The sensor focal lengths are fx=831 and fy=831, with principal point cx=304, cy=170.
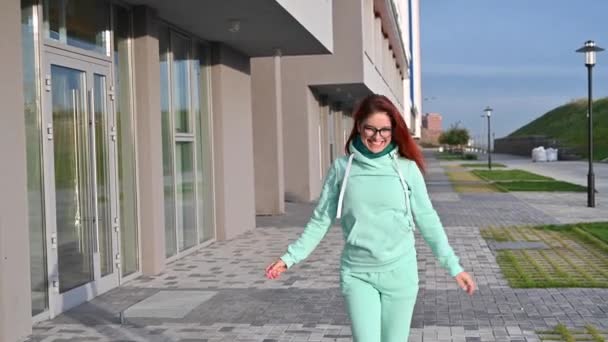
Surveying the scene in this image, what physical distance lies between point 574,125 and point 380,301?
98991 mm

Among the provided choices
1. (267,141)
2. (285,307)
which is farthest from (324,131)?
(285,307)

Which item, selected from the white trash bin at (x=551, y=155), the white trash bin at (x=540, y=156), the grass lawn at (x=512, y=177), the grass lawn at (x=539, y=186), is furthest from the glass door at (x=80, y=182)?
the white trash bin at (x=551, y=155)

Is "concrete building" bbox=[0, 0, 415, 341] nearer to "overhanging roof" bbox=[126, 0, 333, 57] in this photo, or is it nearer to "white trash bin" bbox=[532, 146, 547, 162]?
"overhanging roof" bbox=[126, 0, 333, 57]

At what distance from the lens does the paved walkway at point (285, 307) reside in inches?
269

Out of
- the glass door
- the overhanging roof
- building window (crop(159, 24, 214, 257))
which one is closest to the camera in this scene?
the glass door

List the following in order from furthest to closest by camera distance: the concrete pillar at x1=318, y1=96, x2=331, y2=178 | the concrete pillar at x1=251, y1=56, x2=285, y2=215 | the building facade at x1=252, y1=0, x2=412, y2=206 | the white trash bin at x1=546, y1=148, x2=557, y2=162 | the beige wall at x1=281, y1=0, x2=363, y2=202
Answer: the white trash bin at x1=546, y1=148, x2=557, y2=162, the concrete pillar at x1=318, y1=96, x2=331, y2=178, the beige wall at x1=281, y1=0, x2=363, y2=202, the building facade at x1=252, y1=0, x2=412, y2=206, the concrete pillar at x1=251, y1=56, x2=285, y2=215

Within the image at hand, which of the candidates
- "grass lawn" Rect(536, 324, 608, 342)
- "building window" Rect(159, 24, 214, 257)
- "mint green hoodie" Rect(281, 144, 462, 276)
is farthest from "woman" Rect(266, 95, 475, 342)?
"building window" Rect(159, 24, 214, 257)

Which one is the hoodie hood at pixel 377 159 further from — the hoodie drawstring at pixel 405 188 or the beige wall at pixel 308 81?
the beige wall at pixel 308 81

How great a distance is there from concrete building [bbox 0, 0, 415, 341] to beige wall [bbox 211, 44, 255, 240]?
0.02 m

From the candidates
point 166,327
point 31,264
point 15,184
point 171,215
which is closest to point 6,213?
point 15,184

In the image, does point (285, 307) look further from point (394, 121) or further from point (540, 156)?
point (540, 156)

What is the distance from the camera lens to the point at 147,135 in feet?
32.2

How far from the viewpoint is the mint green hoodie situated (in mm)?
3965

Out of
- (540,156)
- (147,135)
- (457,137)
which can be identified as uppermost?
(457,137)
